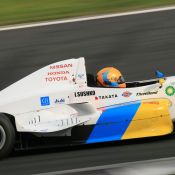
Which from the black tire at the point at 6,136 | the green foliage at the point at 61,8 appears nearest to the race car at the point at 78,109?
the black tire at the point at 6,136

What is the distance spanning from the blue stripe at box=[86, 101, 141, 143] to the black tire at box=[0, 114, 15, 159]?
962 mm

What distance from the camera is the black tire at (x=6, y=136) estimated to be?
7441 millimetres

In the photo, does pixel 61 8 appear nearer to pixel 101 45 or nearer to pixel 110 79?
pixel 101 45

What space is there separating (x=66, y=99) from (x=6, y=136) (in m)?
0.94

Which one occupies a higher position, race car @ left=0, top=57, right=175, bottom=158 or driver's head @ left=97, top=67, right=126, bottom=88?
driver's head @ left=97, top=67, right=126, bottom=88

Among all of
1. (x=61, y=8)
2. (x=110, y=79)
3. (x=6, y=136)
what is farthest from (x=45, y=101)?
(x=61, y=8)

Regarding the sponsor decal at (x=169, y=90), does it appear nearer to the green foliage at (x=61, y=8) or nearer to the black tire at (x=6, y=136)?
the black tire at (x=6, y=136)

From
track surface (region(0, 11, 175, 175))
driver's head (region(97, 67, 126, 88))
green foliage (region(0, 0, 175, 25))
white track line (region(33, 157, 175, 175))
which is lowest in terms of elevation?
white track line (region(33, 157, 175, 175))

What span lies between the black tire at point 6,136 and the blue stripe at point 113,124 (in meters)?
0.96

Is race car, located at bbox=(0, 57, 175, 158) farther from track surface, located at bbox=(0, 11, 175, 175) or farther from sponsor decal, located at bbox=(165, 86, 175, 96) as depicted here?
track surface, located at bbox=(0, 11, 175, 175)

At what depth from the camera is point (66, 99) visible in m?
7.82

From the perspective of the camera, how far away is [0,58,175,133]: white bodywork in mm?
7574

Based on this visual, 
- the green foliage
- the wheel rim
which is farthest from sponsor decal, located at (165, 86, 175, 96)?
the green foliage

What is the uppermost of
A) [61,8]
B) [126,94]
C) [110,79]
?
[61,8]
